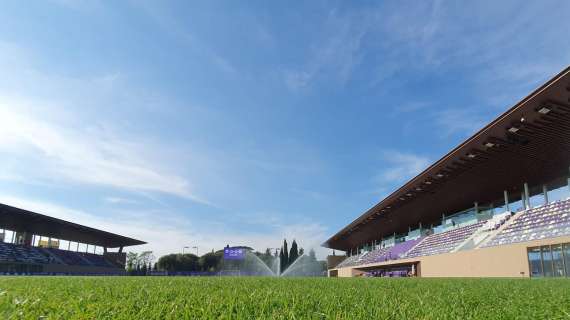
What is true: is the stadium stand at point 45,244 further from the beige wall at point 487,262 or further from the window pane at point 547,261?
the window pane at point 547,261

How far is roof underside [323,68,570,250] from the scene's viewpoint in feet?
57.4

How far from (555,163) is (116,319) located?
28.6 metres

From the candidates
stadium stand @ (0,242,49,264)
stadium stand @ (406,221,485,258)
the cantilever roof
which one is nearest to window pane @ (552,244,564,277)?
stadium stand @ (406,221,485,258)

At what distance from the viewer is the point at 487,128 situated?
2000cm

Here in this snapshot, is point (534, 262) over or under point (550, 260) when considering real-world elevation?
under

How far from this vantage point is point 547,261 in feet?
63.8

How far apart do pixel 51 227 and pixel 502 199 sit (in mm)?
50491

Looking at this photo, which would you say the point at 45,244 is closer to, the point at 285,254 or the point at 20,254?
the point at 20,254

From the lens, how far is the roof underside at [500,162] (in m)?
17.5

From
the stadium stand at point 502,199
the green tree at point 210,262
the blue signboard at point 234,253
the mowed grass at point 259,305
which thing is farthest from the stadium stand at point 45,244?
the mowed grass at point 259,305

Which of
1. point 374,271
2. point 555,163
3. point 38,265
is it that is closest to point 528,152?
point 555,163

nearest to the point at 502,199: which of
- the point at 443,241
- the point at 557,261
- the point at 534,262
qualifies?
the point at 443,241

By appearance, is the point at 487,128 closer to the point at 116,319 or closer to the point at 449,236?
the point at 449,236

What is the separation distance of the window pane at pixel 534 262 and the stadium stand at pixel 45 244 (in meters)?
43.8
